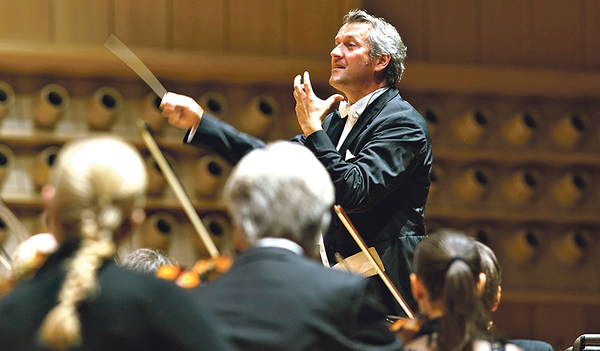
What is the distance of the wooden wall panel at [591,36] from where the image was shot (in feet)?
13.1

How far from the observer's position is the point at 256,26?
3.75m

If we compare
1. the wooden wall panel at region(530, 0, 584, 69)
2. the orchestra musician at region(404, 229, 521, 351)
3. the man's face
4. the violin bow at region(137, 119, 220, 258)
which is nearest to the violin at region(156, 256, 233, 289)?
the violin bow at region(137, 119, 220, 258)

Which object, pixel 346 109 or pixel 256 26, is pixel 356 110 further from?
pixel 256 26

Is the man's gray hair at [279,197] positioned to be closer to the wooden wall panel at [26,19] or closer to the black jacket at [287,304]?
the black jacket at [287,304]

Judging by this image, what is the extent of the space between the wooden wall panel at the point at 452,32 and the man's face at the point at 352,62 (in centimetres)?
160

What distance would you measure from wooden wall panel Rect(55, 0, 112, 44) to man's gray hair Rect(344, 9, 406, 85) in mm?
1598

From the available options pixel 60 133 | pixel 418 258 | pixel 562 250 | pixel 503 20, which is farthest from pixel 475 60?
pixel 418 258

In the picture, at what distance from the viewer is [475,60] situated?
12.9 ft

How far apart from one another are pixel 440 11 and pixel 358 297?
302cm

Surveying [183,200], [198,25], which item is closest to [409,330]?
[183,200]

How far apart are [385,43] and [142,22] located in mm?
1667

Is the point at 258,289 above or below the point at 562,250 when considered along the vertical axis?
above

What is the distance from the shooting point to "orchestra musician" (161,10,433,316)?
1.97m

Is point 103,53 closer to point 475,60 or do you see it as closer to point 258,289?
point 475,60
